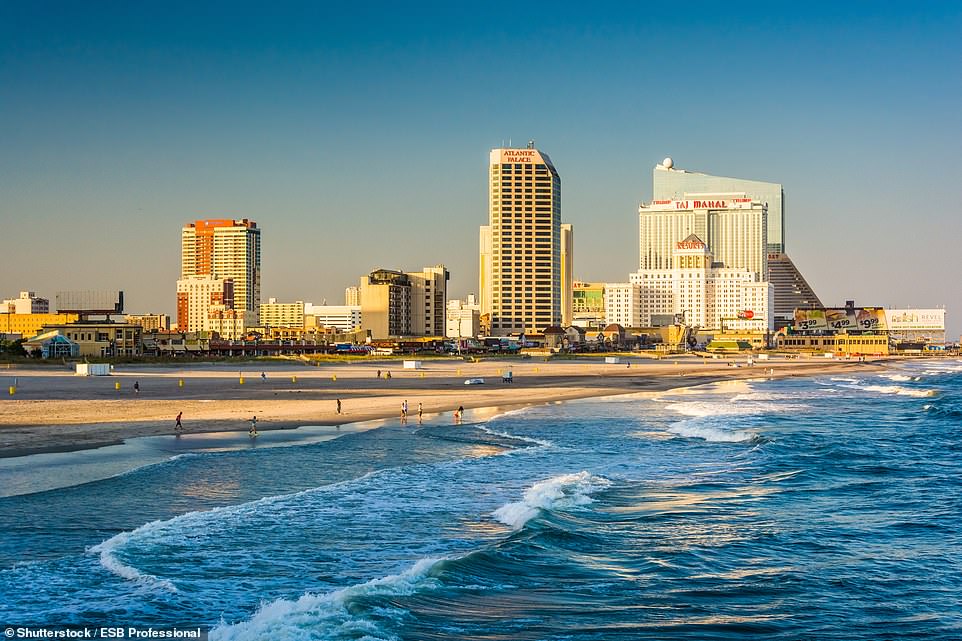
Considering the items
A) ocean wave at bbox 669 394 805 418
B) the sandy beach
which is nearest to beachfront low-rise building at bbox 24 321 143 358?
the sandy beach

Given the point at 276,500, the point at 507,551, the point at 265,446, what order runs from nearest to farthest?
1. the point at 507,551
2. the point at 276,500
3. the point at 265,446

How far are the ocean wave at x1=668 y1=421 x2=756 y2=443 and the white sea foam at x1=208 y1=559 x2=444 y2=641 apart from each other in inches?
1149

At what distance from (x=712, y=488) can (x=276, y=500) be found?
13807 millimetres

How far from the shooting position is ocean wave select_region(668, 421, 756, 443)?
45.6 metres

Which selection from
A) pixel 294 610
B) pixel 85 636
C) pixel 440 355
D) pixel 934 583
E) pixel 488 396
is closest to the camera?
pixel 85 636

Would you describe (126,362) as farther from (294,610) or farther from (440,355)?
(294,610)

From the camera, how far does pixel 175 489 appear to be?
2850 cm

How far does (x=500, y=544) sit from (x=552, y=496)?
6.03m

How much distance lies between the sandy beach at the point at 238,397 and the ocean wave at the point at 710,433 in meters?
14.5

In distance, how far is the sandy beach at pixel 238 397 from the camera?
4453 cm

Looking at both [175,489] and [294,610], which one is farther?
[175,489]

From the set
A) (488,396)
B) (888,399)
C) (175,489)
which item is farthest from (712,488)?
(888,399)

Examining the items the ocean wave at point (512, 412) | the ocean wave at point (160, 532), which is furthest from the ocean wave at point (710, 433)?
the ocean wave at point (160, 532)
